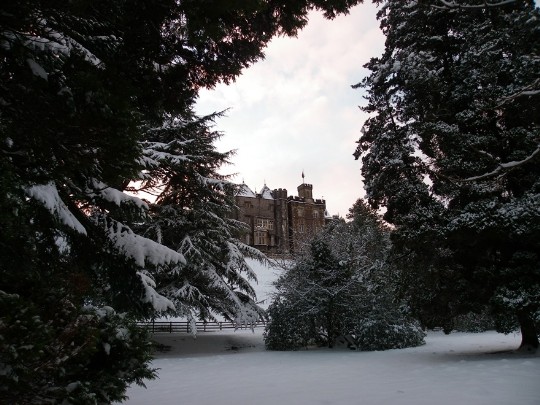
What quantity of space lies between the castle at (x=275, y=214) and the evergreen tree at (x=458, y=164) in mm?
46702

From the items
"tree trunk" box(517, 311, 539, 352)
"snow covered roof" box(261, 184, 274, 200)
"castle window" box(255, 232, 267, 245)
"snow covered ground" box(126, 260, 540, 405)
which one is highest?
"snow covered roof" box(261, 184, 274, 200)

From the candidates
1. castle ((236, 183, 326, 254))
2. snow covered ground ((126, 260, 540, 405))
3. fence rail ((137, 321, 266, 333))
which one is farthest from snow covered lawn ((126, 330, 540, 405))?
castle ((236, 183, 326, 254))

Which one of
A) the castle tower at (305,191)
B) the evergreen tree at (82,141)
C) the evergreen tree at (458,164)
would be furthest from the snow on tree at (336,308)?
the castle tower at (305,191)

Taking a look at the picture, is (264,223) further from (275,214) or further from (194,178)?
(194,178)

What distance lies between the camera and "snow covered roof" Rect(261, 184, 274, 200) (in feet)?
217

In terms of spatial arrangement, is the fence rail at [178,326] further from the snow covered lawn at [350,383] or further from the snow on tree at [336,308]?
the snow covered lawn at [350,383]

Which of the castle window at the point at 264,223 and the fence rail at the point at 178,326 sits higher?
the castle window at the point at 264,223

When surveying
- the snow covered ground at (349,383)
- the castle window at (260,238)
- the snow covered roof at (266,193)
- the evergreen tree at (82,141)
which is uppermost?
the snow covered roof at (266,193)

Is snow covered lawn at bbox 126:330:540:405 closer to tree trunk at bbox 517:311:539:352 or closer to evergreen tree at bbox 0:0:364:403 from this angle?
tree trunk at bbox 517:311:539:352

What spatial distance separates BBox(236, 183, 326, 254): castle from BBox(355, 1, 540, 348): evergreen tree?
4670 centimetres

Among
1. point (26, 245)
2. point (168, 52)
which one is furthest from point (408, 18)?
point (26, 245)

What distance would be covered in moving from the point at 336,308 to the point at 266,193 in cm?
5038

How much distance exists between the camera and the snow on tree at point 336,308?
16.0 meters

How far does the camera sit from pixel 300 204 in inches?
2677
